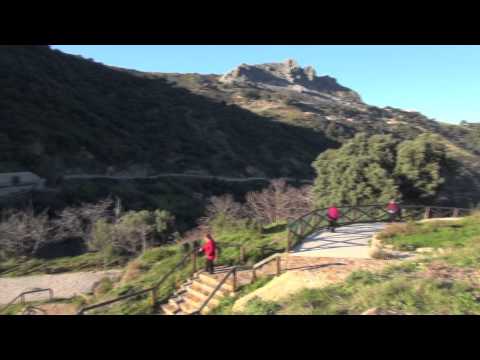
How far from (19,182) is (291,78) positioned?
5163 inches

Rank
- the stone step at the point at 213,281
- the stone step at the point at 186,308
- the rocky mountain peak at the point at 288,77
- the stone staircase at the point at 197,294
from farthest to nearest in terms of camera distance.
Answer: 1. the rocky mountain peak at the point at 288,77
2. the stone step at the point at 213,281
3. the stone staircase at the point at 197,294
4. the stone step at the point at 186,308

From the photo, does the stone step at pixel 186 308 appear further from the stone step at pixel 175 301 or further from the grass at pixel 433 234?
the grass at pixel 433 234

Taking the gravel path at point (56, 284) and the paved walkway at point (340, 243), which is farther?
the gravel path at point (56, 284)

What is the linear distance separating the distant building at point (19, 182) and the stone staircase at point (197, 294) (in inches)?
1070

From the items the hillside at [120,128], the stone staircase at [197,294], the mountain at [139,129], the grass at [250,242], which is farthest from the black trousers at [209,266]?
the hillside at [120,128]

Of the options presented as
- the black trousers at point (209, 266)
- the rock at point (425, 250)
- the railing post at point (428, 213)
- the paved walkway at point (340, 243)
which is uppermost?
the railing post at point (428, 213)

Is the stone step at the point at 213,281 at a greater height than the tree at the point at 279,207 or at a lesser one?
lesser

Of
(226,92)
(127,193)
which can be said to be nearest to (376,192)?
(127,193)

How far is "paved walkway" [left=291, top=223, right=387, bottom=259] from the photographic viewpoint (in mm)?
11734

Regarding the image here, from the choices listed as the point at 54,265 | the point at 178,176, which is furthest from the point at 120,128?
the point at 54,265

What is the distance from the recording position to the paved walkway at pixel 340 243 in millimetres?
11734

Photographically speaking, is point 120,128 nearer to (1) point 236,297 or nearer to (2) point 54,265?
(2) point 54,265

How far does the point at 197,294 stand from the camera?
10461 mm
